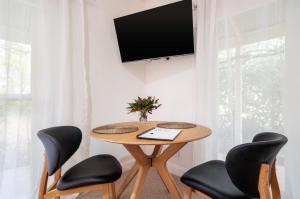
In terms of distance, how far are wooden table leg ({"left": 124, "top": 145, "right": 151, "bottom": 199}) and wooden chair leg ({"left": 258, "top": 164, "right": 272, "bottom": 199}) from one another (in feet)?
2.96

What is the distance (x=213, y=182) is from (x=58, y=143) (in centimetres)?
111

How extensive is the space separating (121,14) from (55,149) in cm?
215

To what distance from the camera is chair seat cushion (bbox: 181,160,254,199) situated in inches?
43.5

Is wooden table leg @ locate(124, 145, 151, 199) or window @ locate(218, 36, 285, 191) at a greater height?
window @ locate(218, 36, 285, 191)

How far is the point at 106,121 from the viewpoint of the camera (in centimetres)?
245

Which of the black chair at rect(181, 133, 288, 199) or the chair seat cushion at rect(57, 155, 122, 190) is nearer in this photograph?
the black chair at rect(181, 133, 288, 199)

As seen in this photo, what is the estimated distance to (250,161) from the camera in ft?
3.11

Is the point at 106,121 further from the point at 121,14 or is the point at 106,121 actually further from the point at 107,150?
the point at 121,14

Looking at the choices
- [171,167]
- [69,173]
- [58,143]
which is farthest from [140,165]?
[171,167]

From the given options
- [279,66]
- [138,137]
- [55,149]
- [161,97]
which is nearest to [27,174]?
[55,149]

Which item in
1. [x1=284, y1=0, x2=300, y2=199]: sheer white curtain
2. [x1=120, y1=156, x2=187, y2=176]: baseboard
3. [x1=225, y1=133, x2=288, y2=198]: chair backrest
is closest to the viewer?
[x1=225, y1=133, x2=288, y2=198]: chair backrest

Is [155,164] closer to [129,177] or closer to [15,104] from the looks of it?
[129,177]

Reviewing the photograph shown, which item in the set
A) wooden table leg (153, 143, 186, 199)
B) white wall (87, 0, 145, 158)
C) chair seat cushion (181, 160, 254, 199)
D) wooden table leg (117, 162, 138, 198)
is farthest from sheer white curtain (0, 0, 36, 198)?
chair seat cushion (181, 160, 254, 199)

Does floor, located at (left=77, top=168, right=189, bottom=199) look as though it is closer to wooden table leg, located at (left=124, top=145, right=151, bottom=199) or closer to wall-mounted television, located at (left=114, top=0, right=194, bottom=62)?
wooden table leg, located at (left=124, top=145, right=151, bottom=199)
